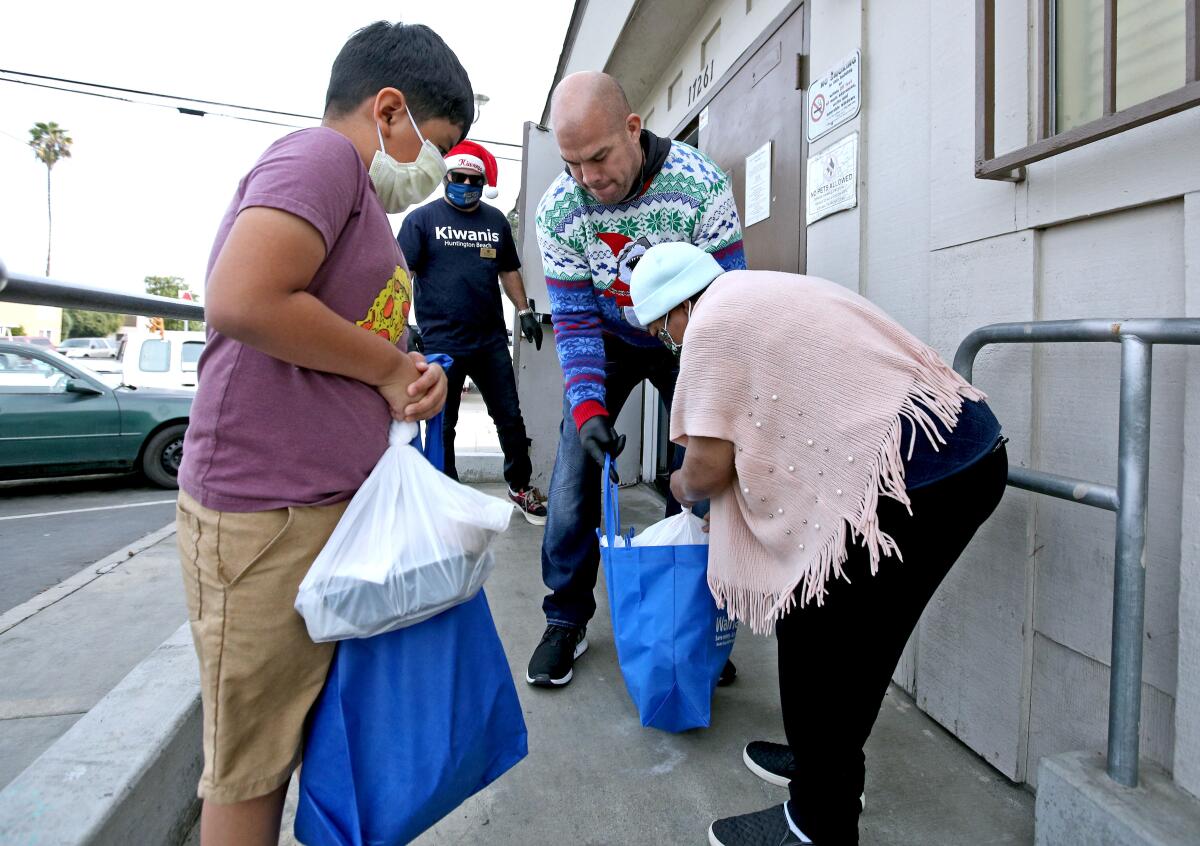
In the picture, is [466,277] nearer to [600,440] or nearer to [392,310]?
[600,440]

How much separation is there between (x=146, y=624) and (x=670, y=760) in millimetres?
2183

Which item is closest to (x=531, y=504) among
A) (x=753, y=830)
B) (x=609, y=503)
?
(x=609, y=503)

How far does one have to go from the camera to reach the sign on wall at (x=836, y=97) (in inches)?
83.2

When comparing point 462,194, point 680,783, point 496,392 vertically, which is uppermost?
point 462,194

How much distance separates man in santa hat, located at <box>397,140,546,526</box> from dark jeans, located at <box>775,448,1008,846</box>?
9.08ft

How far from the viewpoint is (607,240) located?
81.9 inches

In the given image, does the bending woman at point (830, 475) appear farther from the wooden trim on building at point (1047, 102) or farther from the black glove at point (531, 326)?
the black glove at point (531, 326)

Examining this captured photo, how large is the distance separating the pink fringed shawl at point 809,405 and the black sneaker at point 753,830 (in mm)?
472

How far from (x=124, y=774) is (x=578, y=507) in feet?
4.30

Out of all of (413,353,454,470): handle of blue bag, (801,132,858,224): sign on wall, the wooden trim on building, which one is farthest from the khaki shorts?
(801,132,858,224): sign on wall

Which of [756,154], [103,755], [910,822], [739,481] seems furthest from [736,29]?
[103,755]

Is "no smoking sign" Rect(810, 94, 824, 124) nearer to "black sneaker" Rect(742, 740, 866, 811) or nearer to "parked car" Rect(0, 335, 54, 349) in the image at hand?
"black sneaker" Rect(742, 740, 866, 811)

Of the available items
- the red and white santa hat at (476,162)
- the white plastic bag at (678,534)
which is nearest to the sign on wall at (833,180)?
the white plastic bag at (678,534)

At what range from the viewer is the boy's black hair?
117 cm
